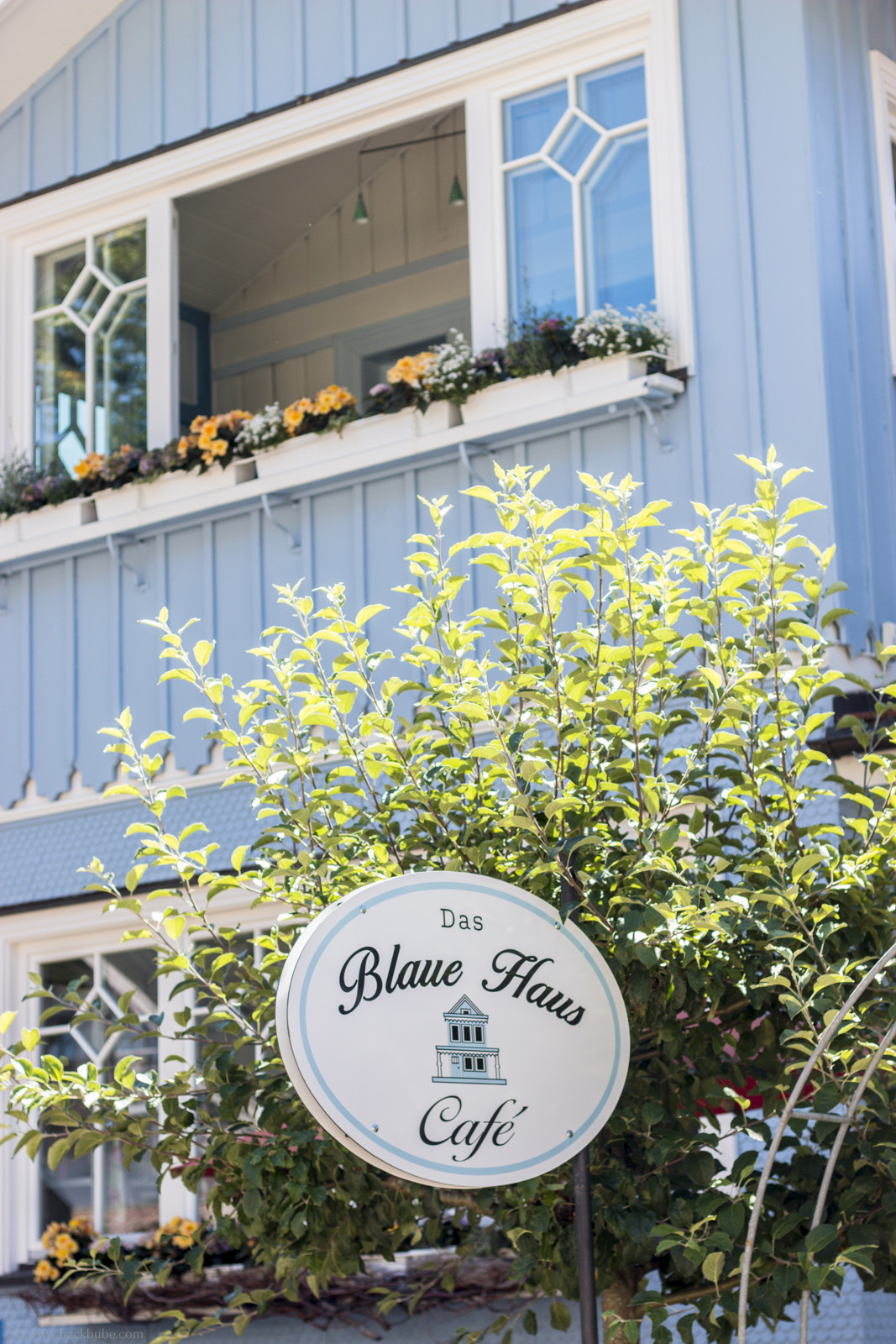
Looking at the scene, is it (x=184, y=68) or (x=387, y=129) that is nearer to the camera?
(x=387, y=129)

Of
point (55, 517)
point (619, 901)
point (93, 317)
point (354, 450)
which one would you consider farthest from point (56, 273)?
point (619, 901)

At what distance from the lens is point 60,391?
25.6 feet

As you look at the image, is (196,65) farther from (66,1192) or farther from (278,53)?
(66,1192)

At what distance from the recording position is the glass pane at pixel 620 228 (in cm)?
616

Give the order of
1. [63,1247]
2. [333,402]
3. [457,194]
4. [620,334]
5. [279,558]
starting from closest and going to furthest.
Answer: [620,334]
[63,1247]
[333,402]
[279,558]
[457,194]

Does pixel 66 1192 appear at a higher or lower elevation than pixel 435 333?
lower

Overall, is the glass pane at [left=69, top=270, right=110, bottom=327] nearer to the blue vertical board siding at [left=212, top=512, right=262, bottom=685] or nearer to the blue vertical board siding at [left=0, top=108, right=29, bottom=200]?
the blue vertical board siding at [left=0, top=108, right=29, bottom=200]

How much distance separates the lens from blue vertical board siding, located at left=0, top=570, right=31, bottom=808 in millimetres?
7227

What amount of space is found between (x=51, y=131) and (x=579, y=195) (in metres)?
2.99

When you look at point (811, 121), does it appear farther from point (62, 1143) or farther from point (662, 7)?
point (62, 1143)

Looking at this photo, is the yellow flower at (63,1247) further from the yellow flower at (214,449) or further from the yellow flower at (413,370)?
the yellow flower at (413,370)

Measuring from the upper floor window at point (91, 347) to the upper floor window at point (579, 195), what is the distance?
2.00 meters

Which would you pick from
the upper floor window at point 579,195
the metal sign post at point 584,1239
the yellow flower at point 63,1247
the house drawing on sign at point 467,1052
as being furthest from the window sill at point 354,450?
the house drawing on sign at point 467,1052

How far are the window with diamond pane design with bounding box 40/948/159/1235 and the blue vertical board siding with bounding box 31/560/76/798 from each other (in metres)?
0.79
